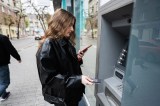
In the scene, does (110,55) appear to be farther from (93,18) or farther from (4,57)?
(4,57)

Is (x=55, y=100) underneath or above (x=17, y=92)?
above

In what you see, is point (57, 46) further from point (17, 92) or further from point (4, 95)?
point (17, 92)

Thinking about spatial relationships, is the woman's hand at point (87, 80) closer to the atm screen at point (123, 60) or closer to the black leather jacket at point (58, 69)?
the black leather jacket at point (58, 69)

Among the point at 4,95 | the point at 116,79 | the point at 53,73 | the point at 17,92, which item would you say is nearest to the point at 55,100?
the point at 53,73

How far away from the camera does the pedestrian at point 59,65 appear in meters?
1.45

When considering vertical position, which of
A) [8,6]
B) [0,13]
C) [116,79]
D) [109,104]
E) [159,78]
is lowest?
[109,104]

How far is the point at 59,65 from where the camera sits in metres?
1.52

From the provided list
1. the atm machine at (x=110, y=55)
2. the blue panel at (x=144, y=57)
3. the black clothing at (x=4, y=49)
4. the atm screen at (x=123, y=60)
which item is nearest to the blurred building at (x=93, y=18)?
the atm machine at (x=110, y=55)

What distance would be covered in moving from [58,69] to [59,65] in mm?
41

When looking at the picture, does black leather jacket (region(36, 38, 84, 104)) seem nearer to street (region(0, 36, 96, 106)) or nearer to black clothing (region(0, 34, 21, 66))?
street (region(0, 36, 96, 106))

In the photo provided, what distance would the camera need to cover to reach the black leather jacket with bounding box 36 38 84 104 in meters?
1.44

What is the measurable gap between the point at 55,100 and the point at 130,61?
3.15 ft

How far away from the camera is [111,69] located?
1849 millimetres

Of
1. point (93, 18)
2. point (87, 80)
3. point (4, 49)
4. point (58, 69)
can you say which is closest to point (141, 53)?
point (87, 80)
